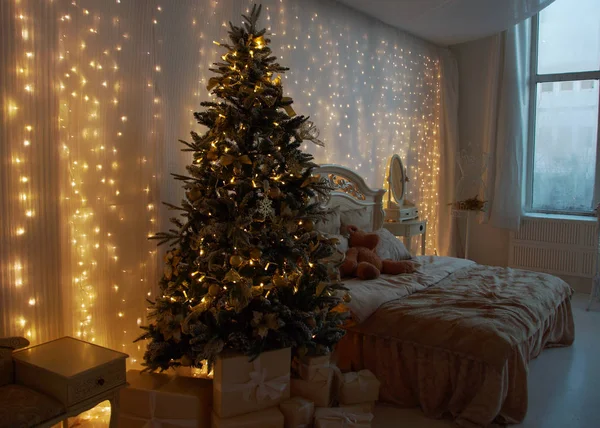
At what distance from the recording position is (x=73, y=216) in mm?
2447

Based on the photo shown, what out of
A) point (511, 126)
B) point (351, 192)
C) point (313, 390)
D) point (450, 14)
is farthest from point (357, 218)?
point (511, 126)

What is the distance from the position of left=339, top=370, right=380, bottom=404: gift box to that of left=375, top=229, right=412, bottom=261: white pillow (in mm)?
1428

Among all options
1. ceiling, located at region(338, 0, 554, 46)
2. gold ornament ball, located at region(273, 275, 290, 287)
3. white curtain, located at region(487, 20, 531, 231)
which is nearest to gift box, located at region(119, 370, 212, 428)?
gold ornament ball, located at region(273, 275, 290, 287)

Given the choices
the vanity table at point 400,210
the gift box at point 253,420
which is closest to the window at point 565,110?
the vanity table at point 400,210

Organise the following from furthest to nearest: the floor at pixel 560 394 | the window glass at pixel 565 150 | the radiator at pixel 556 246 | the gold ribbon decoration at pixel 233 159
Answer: the window glass at pixel 565 150
the radiator at pixel 556 246
the floor at pixel 560 394
the gold ribbon decoration at pixel 233 159

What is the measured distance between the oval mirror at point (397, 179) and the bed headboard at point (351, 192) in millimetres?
406

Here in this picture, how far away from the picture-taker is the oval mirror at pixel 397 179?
518cm

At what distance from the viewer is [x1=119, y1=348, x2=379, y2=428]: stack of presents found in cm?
218

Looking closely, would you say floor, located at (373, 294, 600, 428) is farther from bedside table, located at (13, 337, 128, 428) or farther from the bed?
bedside table, located at (13, 337, 128, 428)

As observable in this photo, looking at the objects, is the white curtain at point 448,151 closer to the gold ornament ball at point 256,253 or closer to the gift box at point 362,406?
the gift box at point 362,406

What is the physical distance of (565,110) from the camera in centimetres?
573

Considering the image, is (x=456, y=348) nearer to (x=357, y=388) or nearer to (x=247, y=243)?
(x=357, y=388)

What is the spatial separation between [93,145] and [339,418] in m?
1.79

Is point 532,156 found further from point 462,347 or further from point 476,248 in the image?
point 462,347
